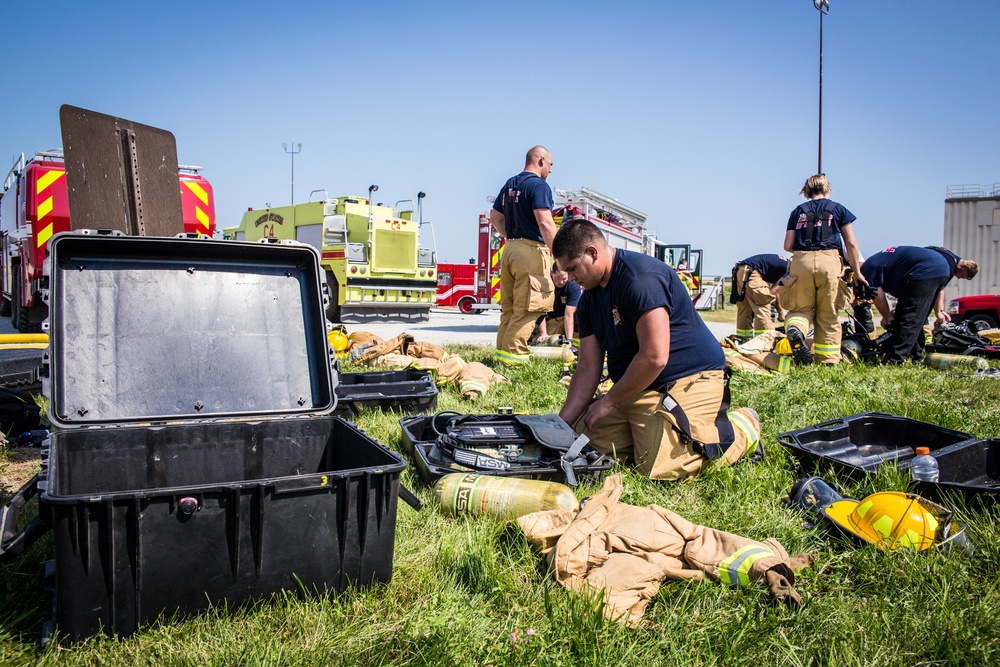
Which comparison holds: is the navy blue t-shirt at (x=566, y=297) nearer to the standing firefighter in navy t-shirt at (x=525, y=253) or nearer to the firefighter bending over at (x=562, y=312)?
the firefighter bending over at (x=562, y=312)

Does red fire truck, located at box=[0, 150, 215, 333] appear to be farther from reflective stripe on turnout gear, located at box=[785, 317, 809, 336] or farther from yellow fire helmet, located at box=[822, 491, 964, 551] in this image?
yellow fire helmet, located at box=[822, 491, 964, 551]

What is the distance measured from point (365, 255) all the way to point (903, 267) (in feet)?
32.7

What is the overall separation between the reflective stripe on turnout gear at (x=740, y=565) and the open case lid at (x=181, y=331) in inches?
66.6

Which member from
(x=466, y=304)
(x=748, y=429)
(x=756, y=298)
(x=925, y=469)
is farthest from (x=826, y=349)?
(x=466, y=304)

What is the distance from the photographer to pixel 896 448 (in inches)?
157

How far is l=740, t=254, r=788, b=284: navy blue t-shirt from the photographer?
9.45 m

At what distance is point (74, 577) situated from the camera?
6.01 feet

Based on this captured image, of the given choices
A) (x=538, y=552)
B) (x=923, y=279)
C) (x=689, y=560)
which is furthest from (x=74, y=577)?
(x=923, y=279)

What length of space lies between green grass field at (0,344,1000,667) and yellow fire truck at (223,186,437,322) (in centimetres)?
1130

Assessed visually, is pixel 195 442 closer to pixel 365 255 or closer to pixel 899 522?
pixel 899 522

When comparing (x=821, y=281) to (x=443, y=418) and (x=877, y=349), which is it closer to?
(x=877, y=349)

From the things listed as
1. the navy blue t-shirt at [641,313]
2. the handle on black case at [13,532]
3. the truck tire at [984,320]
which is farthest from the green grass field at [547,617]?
the truck tire at [984,320]

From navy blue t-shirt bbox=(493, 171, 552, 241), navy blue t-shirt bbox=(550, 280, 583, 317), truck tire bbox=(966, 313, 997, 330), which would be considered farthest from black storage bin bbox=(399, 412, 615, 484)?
truck tire bbox=(966, 313, 997, 330)

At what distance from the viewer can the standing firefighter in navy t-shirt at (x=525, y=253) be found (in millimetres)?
6723
